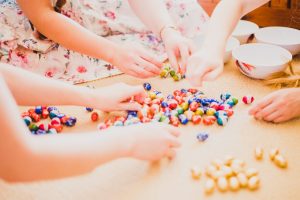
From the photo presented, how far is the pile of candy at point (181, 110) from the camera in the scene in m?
1.31

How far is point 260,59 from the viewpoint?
5.44ft

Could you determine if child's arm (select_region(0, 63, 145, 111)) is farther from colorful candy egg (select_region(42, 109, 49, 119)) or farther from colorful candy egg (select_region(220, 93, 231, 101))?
colorful candy egg (select_region(220, 93, 231, 101))

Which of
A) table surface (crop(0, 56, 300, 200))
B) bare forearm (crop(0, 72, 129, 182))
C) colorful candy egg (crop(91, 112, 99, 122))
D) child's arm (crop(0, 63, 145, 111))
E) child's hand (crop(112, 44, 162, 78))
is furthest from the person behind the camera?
child's hand (crop(112, 44, 162, 78))

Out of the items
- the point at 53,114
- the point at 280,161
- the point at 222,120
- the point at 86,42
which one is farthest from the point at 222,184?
the point at 86,42

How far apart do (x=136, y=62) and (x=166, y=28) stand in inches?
7.2

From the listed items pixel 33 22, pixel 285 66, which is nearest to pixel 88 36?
pixel 33 22

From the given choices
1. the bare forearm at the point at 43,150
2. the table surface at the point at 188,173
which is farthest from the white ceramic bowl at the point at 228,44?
the bare forearm at the point at 43,150

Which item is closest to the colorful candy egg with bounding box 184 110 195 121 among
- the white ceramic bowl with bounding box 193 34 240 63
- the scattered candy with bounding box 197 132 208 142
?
the scattered candy with bounding box 197 132 208 142

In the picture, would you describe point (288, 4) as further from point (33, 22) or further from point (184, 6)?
point (33, 22)

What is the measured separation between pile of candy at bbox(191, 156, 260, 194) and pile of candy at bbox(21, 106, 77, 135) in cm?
50

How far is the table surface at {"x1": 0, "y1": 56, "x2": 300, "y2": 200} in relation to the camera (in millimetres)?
1054

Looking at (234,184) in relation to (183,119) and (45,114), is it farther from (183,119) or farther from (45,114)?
(45,114)

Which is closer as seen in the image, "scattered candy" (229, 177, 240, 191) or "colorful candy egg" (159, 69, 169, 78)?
"scattered candy" (229, 177, 240, 191)

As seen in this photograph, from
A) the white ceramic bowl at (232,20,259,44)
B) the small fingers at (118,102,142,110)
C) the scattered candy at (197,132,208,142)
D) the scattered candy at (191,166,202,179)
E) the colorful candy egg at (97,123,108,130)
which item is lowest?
the colorful candy egg at (97,123,108,130)
